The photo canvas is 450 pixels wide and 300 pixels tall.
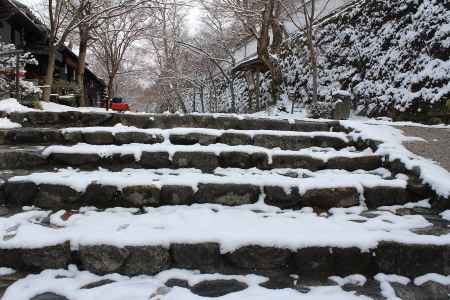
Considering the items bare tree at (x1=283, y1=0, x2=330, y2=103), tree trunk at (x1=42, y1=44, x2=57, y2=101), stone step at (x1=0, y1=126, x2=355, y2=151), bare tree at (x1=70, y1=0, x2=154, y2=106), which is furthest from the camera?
bare tree at (x1=70, y1=0, x2=154, y2=106)

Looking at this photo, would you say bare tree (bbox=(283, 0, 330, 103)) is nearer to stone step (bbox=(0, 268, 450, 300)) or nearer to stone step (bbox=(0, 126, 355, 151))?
stone step (bbox=(0, 126, 355, 151))

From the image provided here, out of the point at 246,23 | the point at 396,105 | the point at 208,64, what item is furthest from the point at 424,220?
the point at 208,64

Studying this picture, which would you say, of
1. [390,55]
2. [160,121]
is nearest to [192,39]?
[390,55]

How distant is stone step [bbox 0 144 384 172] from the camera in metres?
2.63

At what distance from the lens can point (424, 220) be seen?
2.09m

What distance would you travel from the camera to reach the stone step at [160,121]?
351 cm

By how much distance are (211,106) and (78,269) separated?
19454 mm

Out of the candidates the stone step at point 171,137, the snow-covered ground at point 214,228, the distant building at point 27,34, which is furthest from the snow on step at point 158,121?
the distant building at point 27,34

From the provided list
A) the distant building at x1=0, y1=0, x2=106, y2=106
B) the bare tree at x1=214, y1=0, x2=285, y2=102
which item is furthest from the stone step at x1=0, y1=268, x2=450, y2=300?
the bare tree at x1=214, y1=0, x2=285, y2=102

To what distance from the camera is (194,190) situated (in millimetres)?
2279

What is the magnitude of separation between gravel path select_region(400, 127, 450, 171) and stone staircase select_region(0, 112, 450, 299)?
1.37 feet

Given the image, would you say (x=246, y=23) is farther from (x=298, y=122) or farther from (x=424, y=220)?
(x=424, y=220)

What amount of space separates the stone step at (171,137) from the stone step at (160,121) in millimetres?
369

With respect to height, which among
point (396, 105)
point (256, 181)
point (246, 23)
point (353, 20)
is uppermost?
point (246, 23)
